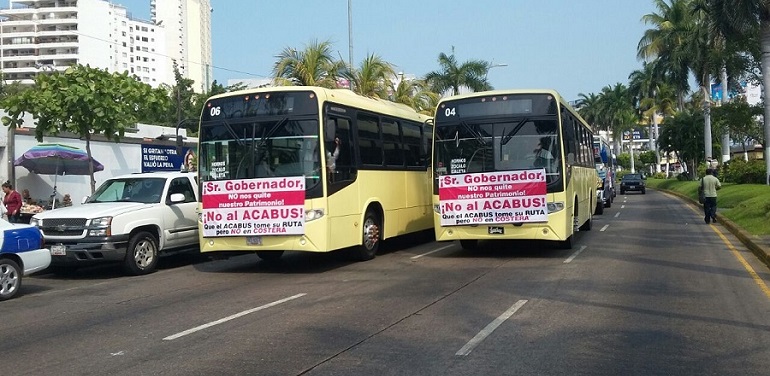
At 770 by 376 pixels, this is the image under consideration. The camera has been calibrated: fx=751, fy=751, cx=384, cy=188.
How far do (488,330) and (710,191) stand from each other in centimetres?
1686

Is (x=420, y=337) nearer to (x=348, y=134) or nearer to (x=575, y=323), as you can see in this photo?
(x=575, y=323)

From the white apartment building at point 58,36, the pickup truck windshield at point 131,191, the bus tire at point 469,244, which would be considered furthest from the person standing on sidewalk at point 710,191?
the white apartment building at point 58,36

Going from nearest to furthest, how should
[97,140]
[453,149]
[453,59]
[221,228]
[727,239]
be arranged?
[221,228]
[453,149]
[727,239]
[97,140]
[453,59]

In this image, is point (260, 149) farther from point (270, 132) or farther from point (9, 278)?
point (9, 278)

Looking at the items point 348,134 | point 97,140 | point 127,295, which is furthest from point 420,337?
point 97,140

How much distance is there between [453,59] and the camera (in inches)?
1735

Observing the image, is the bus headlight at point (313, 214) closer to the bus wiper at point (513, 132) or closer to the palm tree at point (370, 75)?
the bus wiper at point (513, 132)

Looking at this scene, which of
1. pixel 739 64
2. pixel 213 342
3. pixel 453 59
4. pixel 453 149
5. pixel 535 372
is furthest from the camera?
pixel 453 59

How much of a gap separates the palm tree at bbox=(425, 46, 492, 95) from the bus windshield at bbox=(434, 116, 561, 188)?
95.9 ft

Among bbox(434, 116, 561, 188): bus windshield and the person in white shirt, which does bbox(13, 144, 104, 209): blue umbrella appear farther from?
bbox(434, 116, 561, 188): bus windshield

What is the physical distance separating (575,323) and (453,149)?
22.9ft

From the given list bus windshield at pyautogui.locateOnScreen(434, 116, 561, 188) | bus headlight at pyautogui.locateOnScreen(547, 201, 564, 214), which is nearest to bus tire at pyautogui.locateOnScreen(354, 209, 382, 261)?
bus windshield at pyautogui.locateOnScreen(434, 116, 561, 188)

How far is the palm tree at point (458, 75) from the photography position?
43906 millimetres

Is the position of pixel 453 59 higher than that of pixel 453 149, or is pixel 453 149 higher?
pixel 453 59
